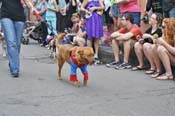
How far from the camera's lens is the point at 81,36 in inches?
424

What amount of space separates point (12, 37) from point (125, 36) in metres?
2.47

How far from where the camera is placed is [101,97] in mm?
7039

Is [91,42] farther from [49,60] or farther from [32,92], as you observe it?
[32,92]

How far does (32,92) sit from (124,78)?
211 centimetres

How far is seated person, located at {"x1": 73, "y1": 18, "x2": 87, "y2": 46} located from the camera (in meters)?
10.6

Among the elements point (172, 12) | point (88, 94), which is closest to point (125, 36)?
point (172, 12)

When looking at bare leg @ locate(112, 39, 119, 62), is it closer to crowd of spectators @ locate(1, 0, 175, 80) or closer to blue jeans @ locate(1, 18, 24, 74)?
crowd of spectators @ locate(1, 0, 175, 80)

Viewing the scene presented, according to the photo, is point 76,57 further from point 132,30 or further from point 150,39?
point 132,30

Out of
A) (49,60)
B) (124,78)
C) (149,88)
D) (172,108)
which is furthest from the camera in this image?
(49,60)

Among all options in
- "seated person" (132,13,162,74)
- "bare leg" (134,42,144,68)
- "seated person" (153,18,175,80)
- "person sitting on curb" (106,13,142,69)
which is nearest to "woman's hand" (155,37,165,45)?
"seated person" (153,18,175,80)

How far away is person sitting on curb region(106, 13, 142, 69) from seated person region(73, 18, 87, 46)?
0.95 m

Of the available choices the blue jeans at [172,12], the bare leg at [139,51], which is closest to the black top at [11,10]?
the bare leg at [139,51]

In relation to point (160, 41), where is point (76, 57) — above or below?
below

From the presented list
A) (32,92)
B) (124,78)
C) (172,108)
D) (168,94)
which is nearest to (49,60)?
(124,78)
